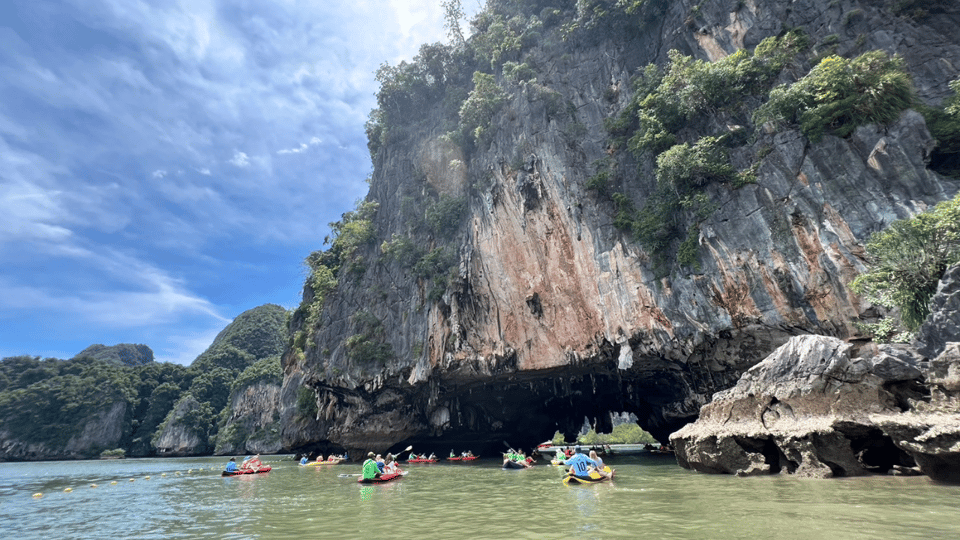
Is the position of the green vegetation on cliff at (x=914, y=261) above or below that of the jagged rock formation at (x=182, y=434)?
above

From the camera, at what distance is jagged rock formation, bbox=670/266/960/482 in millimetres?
9836

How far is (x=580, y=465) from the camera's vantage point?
14.0 m

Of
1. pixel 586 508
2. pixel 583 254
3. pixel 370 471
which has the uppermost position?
pixel 583 254

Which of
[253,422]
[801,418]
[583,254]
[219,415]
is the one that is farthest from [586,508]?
[219,415]

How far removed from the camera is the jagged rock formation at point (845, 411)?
32.3 feet

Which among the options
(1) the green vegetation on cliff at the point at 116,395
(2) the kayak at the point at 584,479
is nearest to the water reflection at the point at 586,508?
(2) the kayak at the point at 584,479

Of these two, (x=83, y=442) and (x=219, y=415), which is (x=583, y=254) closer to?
(x=219, y=415)

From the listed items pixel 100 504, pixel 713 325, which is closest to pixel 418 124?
pixel 713 325

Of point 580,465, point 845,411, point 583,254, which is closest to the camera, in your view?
point 845,411

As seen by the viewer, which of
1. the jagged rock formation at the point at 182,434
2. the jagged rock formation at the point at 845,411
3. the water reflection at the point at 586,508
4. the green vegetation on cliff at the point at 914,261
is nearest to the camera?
the water reflection at the point at 586,508

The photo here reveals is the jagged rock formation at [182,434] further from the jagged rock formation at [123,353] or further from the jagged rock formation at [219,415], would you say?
the jagged rock formation at [123,353]

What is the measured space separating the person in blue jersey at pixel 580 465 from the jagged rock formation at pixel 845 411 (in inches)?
158

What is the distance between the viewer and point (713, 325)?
59.7 ft

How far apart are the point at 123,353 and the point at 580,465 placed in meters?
136
